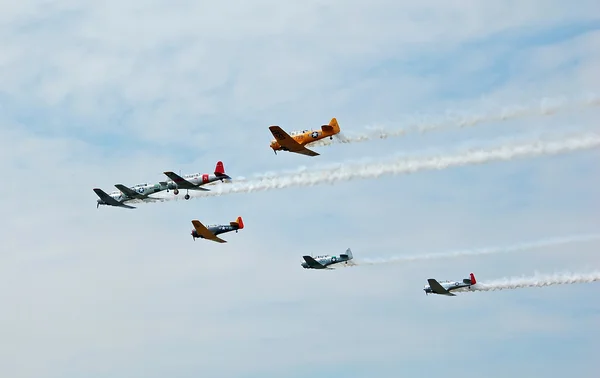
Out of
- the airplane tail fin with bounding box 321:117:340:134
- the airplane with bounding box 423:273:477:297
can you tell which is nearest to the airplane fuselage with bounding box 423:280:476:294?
the airplane with bounding box 423:273:477:297

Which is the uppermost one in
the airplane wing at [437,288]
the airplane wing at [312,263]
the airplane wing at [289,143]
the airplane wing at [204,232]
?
the airplane wing at [289,143]

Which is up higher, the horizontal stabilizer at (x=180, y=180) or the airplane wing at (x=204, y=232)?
the horizontal stabilizer at (x=180, y=180)

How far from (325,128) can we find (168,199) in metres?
11.8

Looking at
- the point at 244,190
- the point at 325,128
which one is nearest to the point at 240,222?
the point at 244,190

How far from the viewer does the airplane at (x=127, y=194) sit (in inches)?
2640

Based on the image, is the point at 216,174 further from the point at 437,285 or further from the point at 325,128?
the point at 437,285

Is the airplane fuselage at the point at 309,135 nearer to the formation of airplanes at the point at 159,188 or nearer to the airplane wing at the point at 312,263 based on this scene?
the formation of airplanes at the point at 159,188

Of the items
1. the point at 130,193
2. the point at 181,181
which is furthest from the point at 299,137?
the point at 130,193

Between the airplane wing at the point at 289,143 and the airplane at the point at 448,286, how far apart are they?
24.0 metres

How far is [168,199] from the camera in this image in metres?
66.0

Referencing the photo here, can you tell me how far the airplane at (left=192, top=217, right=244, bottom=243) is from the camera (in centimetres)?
7306

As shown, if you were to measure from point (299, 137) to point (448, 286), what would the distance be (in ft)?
85.4

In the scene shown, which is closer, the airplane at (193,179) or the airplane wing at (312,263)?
the airplane at (193,179)

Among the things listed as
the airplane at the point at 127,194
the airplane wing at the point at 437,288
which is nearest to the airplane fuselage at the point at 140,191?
the airplane at the point at 127,194
